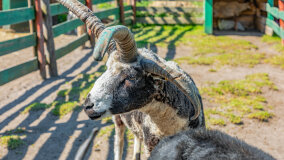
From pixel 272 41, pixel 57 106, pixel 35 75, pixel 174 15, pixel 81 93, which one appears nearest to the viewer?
pixel 57 106

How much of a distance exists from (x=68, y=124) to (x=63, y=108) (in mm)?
571

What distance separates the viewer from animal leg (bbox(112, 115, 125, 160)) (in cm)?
441

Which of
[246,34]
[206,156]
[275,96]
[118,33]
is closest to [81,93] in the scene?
[275,96]

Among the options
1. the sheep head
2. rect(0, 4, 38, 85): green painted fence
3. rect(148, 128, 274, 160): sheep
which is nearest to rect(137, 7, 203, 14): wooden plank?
rect(0, 4, 38, 85): green painted fence

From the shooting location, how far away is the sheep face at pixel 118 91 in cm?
294

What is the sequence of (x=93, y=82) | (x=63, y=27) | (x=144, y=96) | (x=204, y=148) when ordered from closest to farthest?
(x=204, y=148) → (x=144, y=96) → (x=93, y=82) → (x=63, y=27)

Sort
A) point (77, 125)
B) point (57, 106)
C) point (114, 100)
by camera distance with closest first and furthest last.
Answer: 1. point (114, 100)
2. point (77, 125)
3. point (57, 106)

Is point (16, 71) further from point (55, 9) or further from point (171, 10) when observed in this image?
point (171, 10)

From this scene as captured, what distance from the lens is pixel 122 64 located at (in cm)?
307

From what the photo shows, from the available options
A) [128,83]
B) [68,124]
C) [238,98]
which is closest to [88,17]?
[128,83]

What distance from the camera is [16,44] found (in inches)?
279

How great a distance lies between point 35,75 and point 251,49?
20.3ft

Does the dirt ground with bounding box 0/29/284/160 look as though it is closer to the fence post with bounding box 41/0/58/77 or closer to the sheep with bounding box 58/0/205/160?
the fence post with bounding box 41/0/58/77

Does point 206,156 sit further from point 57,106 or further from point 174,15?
point 174,15
